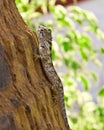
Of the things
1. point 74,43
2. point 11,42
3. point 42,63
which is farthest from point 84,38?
point 11,42

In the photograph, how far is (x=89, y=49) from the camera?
291 cm

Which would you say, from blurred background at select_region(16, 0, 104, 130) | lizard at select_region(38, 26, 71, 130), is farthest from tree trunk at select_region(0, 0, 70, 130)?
blurred background at select_region(16, 0, 104, 130)

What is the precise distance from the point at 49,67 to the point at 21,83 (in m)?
0.24

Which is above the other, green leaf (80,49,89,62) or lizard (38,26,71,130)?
green leaf (80,49,89,62)

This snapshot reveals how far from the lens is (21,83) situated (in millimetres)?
1572

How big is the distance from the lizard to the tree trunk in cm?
2

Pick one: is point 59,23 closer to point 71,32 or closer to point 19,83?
point 71,32

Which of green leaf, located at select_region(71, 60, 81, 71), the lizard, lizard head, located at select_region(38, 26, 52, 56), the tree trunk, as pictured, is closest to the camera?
the tree trunk

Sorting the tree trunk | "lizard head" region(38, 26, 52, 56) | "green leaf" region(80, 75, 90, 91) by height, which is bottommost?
the tree trunk

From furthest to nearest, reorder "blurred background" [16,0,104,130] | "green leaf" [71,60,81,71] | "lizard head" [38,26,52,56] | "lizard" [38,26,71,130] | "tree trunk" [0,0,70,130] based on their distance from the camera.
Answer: "green leaf" [71,60,81,71], "blurred background" [16,0,104,130], "lizard head" [38,26,52,56], "lizard" [38,26,71,130], "tree trunk" [0,0,70,130]

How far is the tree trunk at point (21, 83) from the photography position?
1476 millimetres

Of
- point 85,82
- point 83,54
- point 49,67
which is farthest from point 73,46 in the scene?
→ point 49,67

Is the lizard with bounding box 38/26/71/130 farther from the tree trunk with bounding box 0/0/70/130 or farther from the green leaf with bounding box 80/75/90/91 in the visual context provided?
the green leaf with bounding box 80/75/90/91

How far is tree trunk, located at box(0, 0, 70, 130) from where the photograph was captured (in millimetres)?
1476
